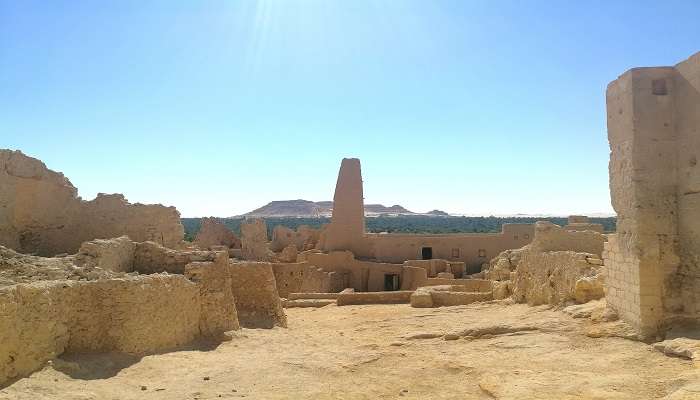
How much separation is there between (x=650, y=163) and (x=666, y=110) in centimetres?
77

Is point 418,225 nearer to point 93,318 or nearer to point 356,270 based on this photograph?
point 356,270

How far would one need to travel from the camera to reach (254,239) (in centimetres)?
2036

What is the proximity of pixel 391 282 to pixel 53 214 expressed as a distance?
15250mm

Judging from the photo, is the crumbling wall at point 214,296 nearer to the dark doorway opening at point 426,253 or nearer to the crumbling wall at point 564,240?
the crumbling wall at point 564,240

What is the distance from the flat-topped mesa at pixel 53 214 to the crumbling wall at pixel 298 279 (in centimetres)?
801

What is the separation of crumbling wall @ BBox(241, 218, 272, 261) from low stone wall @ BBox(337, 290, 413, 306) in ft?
19.3

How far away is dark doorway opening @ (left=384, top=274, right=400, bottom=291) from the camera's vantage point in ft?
75.2

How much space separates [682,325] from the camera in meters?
6.96

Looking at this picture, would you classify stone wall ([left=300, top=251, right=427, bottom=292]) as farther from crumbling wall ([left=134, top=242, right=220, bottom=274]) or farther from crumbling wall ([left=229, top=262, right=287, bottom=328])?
crumbling wall ([left=134, top=242, right=220, bottom=274])

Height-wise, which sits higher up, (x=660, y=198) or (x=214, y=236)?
(x=660, y=198)

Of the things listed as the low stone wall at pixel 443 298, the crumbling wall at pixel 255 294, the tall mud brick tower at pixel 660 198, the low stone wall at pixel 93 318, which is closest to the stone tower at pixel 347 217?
the low stone wall at pixel 443 298

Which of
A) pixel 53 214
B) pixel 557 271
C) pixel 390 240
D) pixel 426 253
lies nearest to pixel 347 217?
pixel 390 240

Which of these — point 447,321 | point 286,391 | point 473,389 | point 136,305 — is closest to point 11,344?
point 136,305

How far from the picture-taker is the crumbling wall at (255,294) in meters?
10.5
